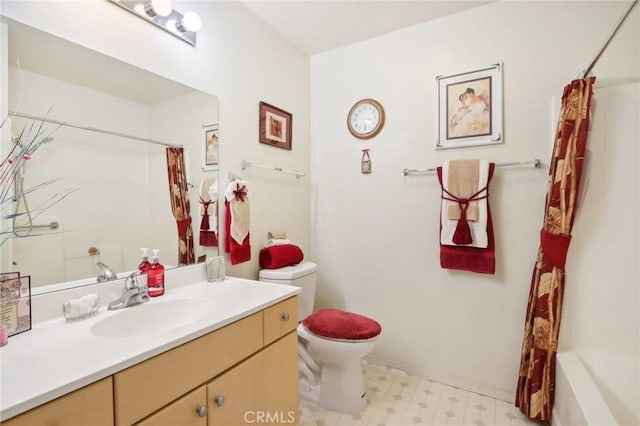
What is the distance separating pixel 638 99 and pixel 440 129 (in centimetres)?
90

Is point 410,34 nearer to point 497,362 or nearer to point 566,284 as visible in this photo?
point 566,284

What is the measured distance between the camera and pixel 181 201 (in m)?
1.50

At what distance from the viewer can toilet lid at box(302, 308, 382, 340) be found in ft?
5.43

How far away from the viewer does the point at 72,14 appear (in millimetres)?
1122

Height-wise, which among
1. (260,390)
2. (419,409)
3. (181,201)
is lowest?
(419,409)

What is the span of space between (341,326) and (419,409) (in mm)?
657

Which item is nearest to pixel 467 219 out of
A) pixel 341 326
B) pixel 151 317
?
pixel 341 326

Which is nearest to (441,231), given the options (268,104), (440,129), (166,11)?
(440,129)

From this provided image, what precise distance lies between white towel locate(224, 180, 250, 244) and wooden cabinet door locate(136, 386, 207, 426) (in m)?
0.87

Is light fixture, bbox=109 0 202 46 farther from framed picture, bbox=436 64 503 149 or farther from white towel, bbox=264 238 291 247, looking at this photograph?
framed picture, bbox=436 64 503 149

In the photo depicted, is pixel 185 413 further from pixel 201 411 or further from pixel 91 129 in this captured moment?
pixel 91 129

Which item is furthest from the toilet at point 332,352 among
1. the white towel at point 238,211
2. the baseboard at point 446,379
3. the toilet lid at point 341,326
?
the baseboard at point 446,379

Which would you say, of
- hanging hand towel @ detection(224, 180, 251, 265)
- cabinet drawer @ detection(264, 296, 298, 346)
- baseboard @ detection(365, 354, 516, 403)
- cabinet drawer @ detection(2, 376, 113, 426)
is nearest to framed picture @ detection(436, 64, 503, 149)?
hanging hand towel @ detection(224, 180, 251, 265)

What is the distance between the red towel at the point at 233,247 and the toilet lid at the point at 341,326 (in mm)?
527
